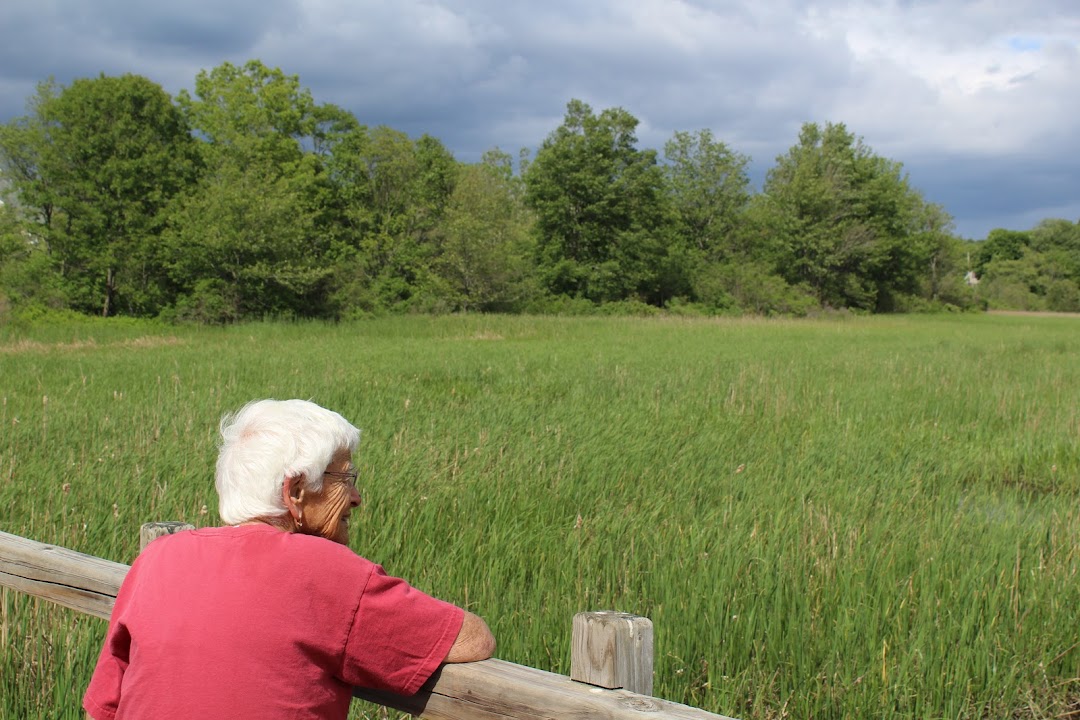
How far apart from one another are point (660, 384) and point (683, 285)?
41.1 metres

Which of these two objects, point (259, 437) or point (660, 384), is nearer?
point (259, 437)

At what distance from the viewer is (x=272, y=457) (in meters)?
1.99

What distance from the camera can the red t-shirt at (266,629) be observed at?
1.80m

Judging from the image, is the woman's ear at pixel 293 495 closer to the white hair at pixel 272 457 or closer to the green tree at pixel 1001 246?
the white hair at pixel 272 457

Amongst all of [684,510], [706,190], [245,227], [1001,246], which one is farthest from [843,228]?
[1001,246]

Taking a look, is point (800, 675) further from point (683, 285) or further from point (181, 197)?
point (683, 285)

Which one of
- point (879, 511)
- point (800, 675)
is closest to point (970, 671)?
point (800, 675)

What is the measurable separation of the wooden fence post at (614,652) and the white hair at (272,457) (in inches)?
27.3

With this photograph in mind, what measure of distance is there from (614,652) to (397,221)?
42.9 metres

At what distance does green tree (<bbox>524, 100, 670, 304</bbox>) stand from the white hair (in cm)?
4599

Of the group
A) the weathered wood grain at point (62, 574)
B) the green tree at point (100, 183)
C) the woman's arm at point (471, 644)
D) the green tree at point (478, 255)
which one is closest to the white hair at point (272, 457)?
the woman's arm at point (471, 644)

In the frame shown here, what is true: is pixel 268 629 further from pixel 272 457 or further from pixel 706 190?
pixel 706 190

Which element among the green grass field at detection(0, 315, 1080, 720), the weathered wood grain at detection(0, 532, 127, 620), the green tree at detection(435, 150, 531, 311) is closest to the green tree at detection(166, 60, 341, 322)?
the green tree at detection(435, 150, 531, 311)

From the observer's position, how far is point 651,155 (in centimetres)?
4922
